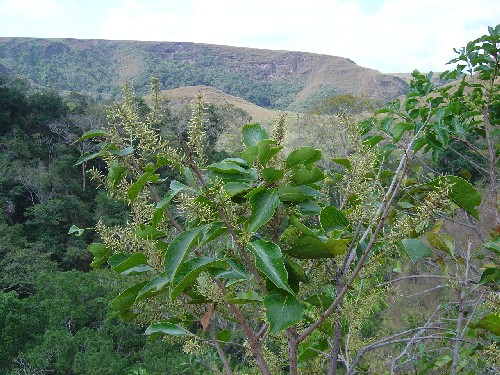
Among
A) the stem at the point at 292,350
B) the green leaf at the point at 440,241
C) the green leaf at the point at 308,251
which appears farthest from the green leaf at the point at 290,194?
the green leaf at the point at 440,241

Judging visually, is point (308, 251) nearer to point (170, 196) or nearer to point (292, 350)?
point (292, 350)

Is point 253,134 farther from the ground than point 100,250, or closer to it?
farther from the ground

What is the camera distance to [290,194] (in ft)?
3.48

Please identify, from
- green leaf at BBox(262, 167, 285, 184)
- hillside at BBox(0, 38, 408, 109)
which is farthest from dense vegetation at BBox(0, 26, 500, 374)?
hillside at BBox(0, 38, 408, 109)

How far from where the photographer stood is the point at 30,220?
Answer: 23.6m

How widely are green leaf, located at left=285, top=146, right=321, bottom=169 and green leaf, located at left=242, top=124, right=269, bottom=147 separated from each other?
17 cm

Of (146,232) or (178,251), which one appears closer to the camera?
(178,251)

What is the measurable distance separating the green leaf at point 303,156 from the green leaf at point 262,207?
0.45 feet

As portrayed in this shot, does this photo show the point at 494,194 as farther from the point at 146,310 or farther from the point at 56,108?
the point at 56,108

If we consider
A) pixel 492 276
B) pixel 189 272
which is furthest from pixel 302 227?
pixel 492 276

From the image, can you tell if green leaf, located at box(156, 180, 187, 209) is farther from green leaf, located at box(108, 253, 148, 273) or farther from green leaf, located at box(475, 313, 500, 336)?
green leaf, located at box(475, 313, 500, 336)

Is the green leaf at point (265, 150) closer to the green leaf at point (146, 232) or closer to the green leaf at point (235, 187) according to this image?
the green leaf at point (235, 187)

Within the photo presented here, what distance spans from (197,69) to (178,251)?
4226 inches

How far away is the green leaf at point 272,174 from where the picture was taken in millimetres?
1014
